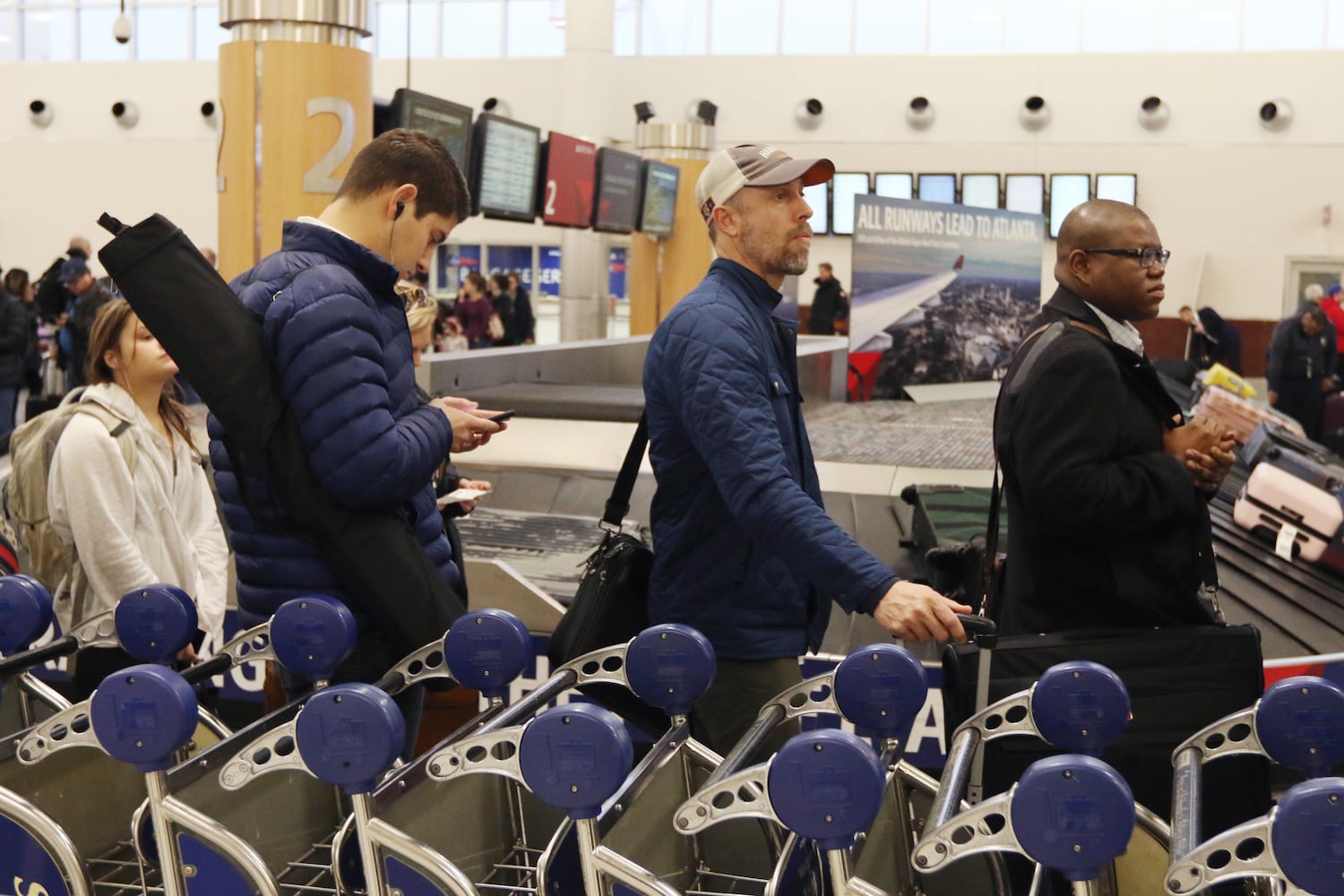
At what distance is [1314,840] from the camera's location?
1172mm

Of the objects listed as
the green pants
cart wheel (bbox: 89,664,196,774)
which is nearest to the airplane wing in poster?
the green pants

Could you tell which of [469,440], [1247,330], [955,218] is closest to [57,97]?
[955,218]

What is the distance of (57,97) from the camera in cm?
2177

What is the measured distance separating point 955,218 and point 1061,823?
10245 millimetres

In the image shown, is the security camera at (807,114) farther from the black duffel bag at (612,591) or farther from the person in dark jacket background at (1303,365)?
the black duffel bag at (612,591)

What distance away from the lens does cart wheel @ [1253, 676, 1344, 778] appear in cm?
164

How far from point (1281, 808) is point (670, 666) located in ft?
2.64

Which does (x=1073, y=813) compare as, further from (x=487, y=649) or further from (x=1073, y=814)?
(x=487, y=649)

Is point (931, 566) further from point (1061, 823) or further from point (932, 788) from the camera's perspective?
point (1061, 823)

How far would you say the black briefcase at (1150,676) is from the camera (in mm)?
2068

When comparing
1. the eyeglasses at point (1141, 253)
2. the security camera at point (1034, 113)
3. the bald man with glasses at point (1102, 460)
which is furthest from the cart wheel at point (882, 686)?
the security camera at point (1034, 113)

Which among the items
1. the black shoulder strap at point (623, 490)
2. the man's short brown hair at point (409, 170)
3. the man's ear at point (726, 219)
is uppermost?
the man's short brown hair at point (409, 170)

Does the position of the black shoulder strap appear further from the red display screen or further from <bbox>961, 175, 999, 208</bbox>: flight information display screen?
<bbox>961, 175, 999, 208</bbox>: flight information display screen

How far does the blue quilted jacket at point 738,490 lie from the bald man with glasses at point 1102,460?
0.34 meters
